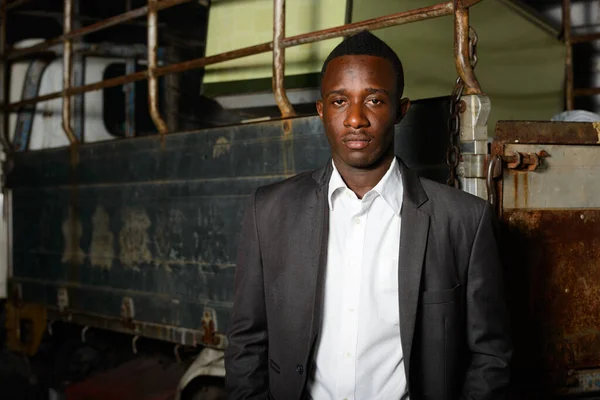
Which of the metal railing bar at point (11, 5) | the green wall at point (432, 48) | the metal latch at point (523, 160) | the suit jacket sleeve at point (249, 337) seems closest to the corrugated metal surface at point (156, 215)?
the metal latch at point (523, 160)

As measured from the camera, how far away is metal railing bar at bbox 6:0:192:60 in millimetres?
3520

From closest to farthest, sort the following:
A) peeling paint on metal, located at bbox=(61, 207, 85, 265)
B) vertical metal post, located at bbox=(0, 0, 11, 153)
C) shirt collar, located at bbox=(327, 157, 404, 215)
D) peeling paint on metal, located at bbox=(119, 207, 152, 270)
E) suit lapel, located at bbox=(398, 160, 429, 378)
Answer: suit lapel, located at bbox=(398, 160, 429, 378) < shirt collar, located at bbox=(327, 157, 404, 215) < peeling paint on metal, located at bbox=(119, 207, 152, 270) < peeling paint on metal, located at bbox=(61, 207, 85, 265) < vertical metal post, located at bbox=(0, 0, 11, 153)

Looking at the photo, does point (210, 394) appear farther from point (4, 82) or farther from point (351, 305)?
point (4, 82)

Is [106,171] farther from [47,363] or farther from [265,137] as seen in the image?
[47,363]

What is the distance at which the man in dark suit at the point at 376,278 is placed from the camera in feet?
5.54

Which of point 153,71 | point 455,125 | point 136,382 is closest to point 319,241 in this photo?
point 455,125

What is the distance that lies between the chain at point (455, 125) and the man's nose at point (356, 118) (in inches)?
27.8

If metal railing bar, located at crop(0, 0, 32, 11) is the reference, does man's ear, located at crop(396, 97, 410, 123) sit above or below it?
below

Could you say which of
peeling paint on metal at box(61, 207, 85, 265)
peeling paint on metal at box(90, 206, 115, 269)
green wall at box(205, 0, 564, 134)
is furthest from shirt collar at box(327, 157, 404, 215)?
peeling paint on metal at box(61, 207, 85, 265)

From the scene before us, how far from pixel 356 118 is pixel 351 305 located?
525 mm

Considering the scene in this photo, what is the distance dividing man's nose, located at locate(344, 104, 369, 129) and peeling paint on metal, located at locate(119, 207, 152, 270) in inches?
90.1

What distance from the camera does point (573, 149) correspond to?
7.79ft

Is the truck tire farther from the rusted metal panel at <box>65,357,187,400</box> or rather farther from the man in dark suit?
the man in dark suit

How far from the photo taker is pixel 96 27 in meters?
4.01
